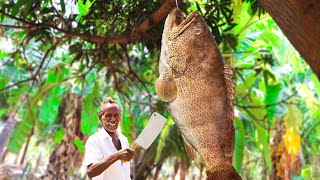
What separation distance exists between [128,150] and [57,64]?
546 centimetres

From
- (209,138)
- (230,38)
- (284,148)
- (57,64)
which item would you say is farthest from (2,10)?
(284,148)

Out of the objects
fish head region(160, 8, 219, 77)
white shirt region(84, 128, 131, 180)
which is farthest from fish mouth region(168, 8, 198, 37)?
white shirt region(84, 128, 131, 180)

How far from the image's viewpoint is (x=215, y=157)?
2205mm

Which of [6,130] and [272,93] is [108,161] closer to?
[272,93]

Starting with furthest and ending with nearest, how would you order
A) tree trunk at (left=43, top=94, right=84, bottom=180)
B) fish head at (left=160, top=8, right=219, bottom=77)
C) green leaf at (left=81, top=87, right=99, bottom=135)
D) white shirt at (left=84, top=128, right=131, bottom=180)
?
tree trunk at (left=43, top=94, right=84, bottom=180) < green leaf at (left=81, top=87, right=99, bottom=135) < white shirt at (left=84, top=128, right=131, bottom=180) < fish head at (left=160, top=8, right=219, bottom=77)

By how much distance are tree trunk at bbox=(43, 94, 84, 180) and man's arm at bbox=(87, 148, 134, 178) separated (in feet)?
18.7

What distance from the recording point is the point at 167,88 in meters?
2.34

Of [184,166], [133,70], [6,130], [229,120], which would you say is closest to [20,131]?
[6,130]

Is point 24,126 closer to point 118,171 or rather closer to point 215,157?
point 118,171

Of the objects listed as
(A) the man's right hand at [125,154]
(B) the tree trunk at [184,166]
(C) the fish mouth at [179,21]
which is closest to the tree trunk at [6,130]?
(B) the tree trunk at [184,166]

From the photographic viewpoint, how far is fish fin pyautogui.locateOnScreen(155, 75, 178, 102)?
7.70ft

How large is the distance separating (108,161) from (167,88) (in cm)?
63

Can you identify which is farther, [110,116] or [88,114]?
[88,114]

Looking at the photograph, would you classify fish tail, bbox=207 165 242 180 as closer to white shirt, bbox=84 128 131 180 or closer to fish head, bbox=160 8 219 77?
fish head, bbox=160 8 219 77
